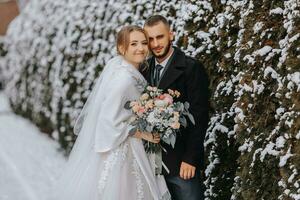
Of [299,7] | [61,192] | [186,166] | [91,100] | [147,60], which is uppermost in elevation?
[299,7]

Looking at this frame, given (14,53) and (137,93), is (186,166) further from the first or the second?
(14,53)

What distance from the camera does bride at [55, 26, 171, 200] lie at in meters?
4.69

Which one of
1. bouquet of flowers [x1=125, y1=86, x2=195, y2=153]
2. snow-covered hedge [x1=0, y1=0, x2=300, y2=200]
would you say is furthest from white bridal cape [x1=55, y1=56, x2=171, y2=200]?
snow-covered hedge [x1=0, y1=0, x2=300, y2=200]

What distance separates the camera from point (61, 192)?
5.26 meters

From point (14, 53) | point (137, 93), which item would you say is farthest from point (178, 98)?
point (14, 53)

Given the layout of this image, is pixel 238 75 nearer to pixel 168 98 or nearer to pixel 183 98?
pixel 183 98

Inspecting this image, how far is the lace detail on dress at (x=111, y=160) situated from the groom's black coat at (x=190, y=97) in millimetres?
338

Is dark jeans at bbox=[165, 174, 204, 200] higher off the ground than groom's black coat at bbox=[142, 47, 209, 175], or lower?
lower

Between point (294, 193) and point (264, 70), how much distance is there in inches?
36.6

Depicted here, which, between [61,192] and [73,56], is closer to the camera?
[61,192]

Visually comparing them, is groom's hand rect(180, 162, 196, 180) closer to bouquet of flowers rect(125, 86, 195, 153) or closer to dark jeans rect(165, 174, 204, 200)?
dark jeans rect(165, 174, 204, 200)

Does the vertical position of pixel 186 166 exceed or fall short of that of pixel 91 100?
it falls short

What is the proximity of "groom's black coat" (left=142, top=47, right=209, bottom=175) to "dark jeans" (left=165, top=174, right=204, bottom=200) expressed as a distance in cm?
8

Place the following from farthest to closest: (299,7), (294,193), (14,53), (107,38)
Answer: (14,53) → (107,38) → (299,7) → (294,193)
